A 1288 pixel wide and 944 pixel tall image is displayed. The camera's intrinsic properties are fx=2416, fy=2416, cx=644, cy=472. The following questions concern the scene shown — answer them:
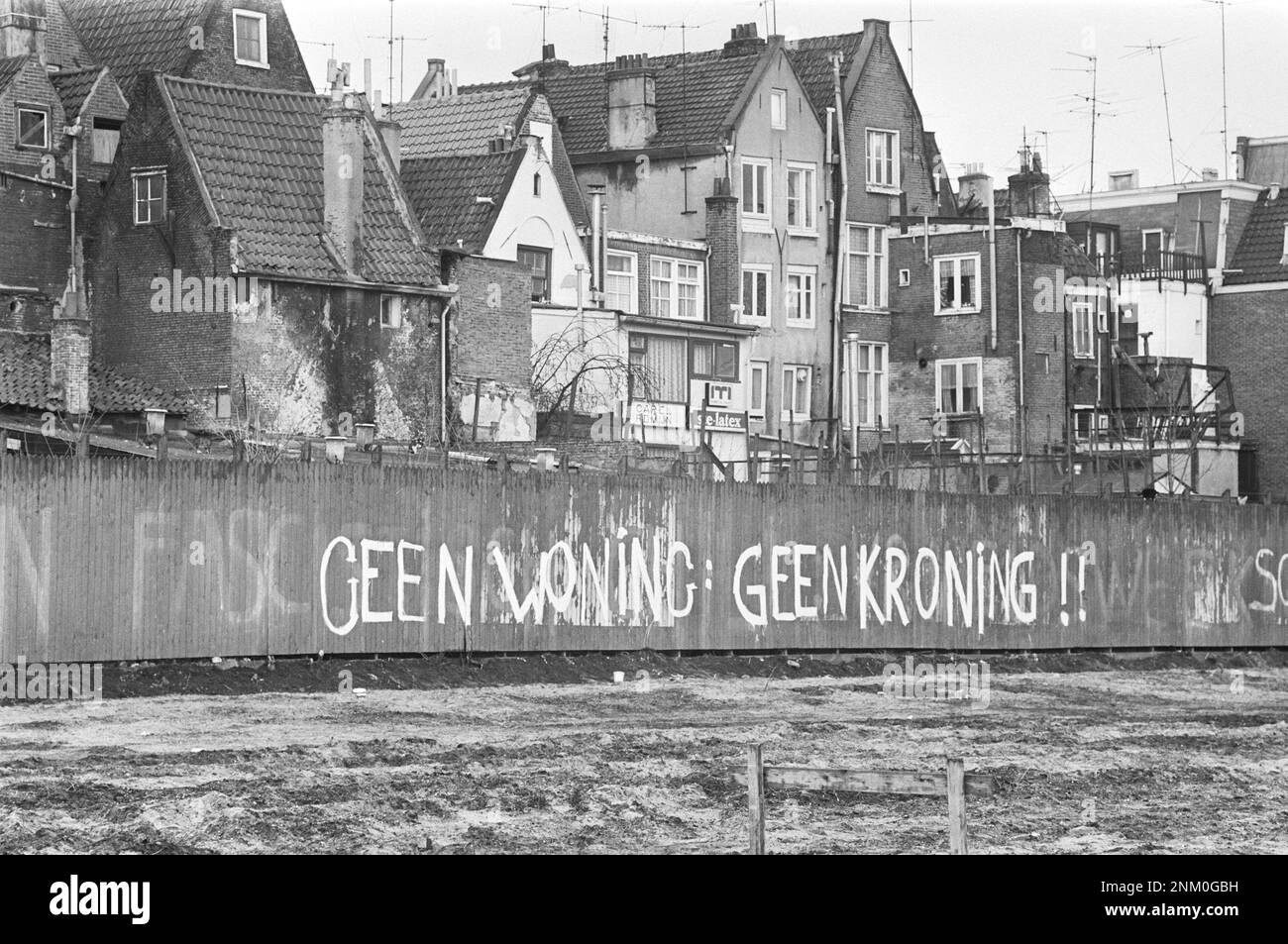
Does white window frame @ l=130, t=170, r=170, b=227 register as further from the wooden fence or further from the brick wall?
the brick wall

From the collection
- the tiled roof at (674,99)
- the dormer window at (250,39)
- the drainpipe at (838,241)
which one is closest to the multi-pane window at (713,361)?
the drainpipe at (838,241)

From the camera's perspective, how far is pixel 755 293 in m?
63.9

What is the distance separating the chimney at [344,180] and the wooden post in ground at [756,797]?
30886mm

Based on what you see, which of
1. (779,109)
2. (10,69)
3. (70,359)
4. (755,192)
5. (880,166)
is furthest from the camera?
(880,166)

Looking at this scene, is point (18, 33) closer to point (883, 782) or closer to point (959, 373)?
point (959, 373)

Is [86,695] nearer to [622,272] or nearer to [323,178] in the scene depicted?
[323,178]

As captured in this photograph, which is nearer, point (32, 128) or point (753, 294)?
point (32, 128)

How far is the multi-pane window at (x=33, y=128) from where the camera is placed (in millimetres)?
52750

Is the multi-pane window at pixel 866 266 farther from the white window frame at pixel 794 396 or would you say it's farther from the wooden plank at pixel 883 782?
the wooden plank at pixel 883 782

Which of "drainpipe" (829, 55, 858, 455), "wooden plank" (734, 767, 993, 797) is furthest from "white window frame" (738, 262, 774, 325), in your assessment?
"wooden plank" (734, 767, 993, 797)

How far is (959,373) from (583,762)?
135 ft

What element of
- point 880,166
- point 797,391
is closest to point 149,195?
point 797,391

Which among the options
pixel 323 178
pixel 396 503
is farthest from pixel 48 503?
pixel 323 178
